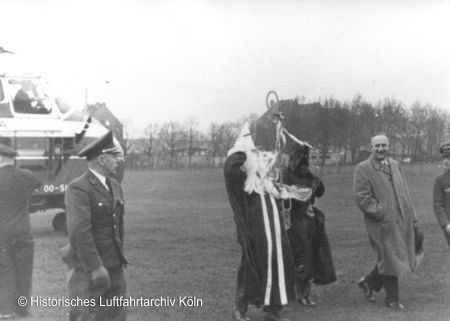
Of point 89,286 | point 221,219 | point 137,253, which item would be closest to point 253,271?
point 89,286

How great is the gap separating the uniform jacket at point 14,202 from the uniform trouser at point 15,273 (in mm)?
90

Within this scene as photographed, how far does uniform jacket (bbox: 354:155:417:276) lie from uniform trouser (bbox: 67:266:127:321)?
294 centimetres

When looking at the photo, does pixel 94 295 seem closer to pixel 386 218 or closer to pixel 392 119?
pixel 386 218

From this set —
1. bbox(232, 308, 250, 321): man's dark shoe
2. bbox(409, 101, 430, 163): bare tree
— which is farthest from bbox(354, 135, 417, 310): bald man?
bbox(409, 101, 430, 163): bare tree

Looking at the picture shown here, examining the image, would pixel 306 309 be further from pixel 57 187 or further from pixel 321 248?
pixel 57 187

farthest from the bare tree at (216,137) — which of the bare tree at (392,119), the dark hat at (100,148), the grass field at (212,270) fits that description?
the dark hat at (100,148)

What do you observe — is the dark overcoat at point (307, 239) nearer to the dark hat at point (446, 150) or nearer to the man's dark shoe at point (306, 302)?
the man's dark shoe at point (306, 302)

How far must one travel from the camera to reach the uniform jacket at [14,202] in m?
6.15

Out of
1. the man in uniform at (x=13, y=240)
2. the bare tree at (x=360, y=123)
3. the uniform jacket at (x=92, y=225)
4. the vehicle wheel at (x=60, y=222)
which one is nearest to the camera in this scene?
the uniform jacket at (x=92, y=225)

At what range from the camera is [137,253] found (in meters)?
10.2

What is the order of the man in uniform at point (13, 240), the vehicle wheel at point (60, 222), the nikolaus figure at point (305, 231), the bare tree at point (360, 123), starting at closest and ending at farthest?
the man in uniform at point (13, 240), the nikolaus figure at point (305, 231), the vehicle wheel at point (60, 222), the bare tree at point (360, 123)

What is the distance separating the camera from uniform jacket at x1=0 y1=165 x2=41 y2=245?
20.2ft

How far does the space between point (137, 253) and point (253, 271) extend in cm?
463

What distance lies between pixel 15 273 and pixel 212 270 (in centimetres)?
303
